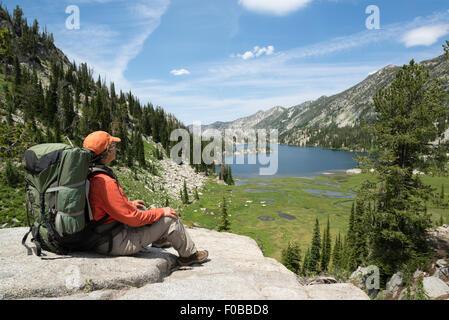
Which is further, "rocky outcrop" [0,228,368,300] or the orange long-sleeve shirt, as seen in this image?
the orange long-sleeve shirt

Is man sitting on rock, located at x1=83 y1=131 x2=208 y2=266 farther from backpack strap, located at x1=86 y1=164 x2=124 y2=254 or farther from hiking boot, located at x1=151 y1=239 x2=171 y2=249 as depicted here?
hiking boot, located at x1=151 y1=239 x2=171 y2=249

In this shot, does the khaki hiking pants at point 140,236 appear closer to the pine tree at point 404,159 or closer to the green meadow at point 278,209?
the pine tree at point 404,159

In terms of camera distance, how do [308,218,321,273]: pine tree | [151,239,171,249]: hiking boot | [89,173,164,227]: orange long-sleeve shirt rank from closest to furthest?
1. [89,173,164,227]: orange long-sleeve shirt
2. [151,239,171,249]: hiking boot
3. [308,218,321,273]: pine tree

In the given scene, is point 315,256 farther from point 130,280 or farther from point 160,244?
point 130,280

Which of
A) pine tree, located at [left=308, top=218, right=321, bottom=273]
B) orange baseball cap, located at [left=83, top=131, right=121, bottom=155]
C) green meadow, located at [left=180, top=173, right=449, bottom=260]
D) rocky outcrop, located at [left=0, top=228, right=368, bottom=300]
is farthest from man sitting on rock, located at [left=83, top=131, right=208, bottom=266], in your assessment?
green meadow, located at [left=180, top=173, right=449, bottom=260]

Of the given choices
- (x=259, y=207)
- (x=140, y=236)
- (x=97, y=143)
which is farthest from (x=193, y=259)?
(x=259, y=207)

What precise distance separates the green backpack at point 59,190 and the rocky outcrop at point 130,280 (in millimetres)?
577

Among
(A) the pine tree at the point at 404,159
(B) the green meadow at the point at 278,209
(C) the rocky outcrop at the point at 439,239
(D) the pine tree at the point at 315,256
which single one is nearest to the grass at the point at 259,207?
(B) the green meadow at the point at 278,209

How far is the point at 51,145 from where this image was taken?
4.58 metres

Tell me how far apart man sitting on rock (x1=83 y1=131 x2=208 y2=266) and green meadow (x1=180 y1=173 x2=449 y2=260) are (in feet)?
136

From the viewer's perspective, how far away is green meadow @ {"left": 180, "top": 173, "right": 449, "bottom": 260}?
51812 millimetres
